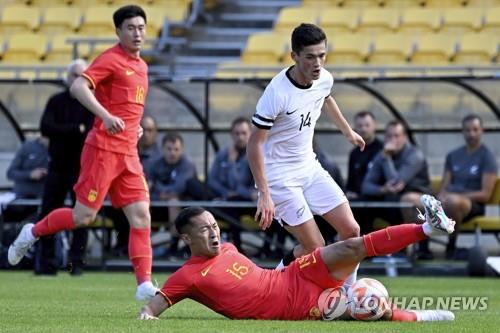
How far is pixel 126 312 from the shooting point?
32.4 feet

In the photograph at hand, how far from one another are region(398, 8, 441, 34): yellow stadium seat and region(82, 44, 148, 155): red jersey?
11.6 m

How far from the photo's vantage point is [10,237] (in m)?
17.2

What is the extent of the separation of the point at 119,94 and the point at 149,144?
6.68 m

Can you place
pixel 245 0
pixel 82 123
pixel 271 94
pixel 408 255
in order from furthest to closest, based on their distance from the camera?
1. pixel 245 0
2. pixel 408 255
3. pixel 82 123
4. pixel 271 94

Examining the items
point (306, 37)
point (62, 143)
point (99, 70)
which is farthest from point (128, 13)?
point (62, 143)

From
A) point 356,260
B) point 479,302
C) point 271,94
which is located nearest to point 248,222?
point 479,302

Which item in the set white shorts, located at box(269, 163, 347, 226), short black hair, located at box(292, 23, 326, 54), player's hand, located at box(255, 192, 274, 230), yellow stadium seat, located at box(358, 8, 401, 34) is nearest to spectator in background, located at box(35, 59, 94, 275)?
white shorts, located at box(269, 163, 347, 226)

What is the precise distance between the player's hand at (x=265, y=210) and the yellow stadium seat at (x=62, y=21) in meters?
15.7

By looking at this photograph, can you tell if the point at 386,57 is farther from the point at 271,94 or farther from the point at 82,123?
the point at 271,94

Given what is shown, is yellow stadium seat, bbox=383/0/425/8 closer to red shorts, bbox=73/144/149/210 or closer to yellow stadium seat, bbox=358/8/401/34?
yellow stadium seat, bbox=358/8/401/34

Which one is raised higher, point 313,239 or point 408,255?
point 313,239

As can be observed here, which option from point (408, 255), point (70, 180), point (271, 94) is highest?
point (271, 94)

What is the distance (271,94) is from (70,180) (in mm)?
5818

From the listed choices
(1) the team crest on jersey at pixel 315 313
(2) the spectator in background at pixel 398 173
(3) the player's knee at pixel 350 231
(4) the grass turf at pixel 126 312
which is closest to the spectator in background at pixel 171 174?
(2) the spectator in background at pixel 398 173
